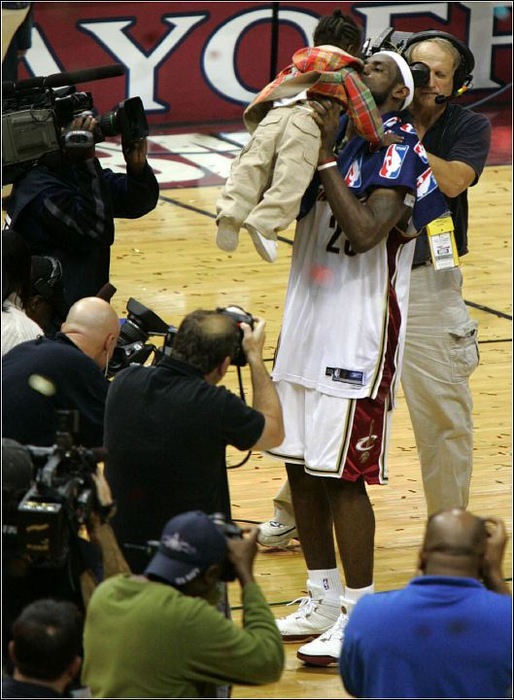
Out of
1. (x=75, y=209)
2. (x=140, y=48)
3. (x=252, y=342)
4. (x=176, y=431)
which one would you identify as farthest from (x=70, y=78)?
(x=140, y=48)

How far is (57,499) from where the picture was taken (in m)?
3.46

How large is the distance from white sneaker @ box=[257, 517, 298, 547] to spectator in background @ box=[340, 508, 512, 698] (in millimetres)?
2153

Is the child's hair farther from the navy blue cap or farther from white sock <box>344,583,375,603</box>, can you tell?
the navy blue cap

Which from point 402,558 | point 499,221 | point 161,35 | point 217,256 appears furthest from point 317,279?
point 161,35

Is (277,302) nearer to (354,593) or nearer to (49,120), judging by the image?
(49,120)

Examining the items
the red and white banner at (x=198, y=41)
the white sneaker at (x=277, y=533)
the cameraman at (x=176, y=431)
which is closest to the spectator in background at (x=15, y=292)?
the cameraman at (x=176, y=431)

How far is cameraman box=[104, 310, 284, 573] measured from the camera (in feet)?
12.3

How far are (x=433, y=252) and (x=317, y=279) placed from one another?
767mm

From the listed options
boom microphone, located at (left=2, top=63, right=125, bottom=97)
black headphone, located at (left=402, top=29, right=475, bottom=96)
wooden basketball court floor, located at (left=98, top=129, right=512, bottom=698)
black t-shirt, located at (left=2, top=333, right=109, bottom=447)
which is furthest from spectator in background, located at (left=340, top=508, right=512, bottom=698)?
boom microphone, located at (left=2, top=63, right=125, bottom=97)

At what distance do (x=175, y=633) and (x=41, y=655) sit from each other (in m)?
0.31

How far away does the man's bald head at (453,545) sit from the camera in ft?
10.5

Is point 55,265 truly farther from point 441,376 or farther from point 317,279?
point 441,376

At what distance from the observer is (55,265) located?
493 centimetres

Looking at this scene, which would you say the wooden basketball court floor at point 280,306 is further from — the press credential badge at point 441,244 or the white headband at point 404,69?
the white headband at point 404,69
